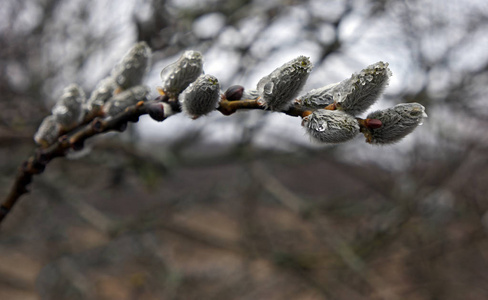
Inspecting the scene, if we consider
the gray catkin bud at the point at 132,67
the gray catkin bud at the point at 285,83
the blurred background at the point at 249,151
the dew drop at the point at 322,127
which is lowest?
the dew drop at the point at 322,127

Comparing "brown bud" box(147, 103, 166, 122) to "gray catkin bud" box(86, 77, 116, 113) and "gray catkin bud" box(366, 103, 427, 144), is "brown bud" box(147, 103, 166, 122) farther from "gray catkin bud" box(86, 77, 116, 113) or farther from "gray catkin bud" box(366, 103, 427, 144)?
"gray catkin bud" box(366, 103, 427, 144)

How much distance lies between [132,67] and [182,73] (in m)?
0.26

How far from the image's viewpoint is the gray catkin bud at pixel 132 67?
3.86ft

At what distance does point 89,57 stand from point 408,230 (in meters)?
4.37

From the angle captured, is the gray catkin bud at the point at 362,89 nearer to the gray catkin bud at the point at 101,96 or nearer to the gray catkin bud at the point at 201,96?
the gray catkin bud at the point at 201,96

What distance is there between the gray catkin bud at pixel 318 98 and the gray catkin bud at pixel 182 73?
27cm

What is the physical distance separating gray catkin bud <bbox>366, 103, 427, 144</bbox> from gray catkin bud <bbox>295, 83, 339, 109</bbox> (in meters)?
0.11

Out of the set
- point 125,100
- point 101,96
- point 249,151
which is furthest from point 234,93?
point 249,151

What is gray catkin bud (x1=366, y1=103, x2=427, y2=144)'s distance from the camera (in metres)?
0.91

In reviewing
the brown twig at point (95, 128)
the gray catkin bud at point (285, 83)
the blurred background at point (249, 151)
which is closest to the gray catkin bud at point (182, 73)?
the brown twig at point (95, 128)

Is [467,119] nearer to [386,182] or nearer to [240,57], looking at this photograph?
[386,182]

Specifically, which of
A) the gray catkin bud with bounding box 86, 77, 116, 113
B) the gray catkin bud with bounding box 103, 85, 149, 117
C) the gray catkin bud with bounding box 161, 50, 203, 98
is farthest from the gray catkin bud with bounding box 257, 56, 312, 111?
the gray catkin bud with bounding box 86, 77, 116, 113

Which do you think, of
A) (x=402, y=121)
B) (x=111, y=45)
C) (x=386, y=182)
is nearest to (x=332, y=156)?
(x=386, y=182)

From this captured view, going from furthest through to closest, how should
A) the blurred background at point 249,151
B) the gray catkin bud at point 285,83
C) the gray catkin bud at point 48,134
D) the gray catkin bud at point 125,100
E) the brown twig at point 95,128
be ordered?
the blurred background at point 249,151 → the gray catkin bud at point 48,134 → the gray catkin bud at point 125,100 → the brown twig at point 95,128 → the gray catkin bud at point 285,83
